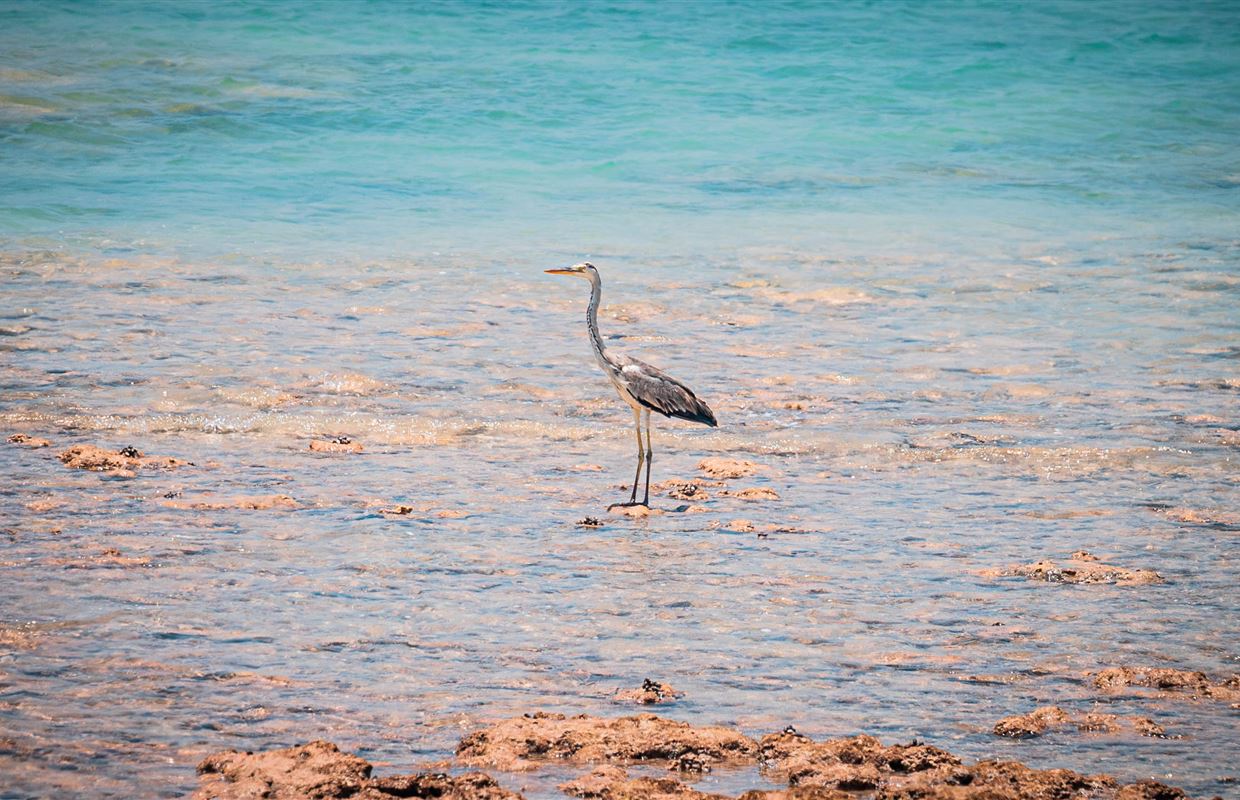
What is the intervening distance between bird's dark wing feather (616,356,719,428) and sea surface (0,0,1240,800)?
0.51m

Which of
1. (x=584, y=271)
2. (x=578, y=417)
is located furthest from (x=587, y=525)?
(x=584, y=271)

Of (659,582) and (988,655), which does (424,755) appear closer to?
(659,582)

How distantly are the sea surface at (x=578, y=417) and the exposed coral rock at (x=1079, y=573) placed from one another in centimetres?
9

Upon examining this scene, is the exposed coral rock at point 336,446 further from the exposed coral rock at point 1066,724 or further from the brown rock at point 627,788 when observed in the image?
the exposed coral rock at point 1066,724

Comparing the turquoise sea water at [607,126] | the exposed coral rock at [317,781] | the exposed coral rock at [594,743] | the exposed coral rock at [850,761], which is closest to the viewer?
the exposed coral rock at [317,781]

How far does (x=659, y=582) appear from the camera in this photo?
7.19 metres

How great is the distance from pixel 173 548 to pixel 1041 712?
14.2 ft

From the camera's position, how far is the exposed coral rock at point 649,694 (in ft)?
19.0

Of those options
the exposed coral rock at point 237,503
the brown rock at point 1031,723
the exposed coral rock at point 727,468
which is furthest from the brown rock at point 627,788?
the exposed coral rock at point 727,468

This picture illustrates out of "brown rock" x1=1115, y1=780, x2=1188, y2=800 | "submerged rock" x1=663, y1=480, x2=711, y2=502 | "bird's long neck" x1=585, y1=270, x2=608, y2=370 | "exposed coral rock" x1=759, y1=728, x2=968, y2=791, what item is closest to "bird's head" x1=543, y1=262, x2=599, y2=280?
"bird's long neck" x1=585, y1=270, x2=608, y2=370

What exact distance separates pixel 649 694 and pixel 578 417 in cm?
442

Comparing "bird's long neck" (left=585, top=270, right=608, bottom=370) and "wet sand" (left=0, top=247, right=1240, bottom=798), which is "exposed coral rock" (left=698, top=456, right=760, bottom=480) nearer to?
"wet sand" (left=0, top=247, right=1240, bottom=798)

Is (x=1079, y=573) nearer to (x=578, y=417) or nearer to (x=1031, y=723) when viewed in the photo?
(x=1031, y=723)

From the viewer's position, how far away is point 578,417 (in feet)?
33.0
